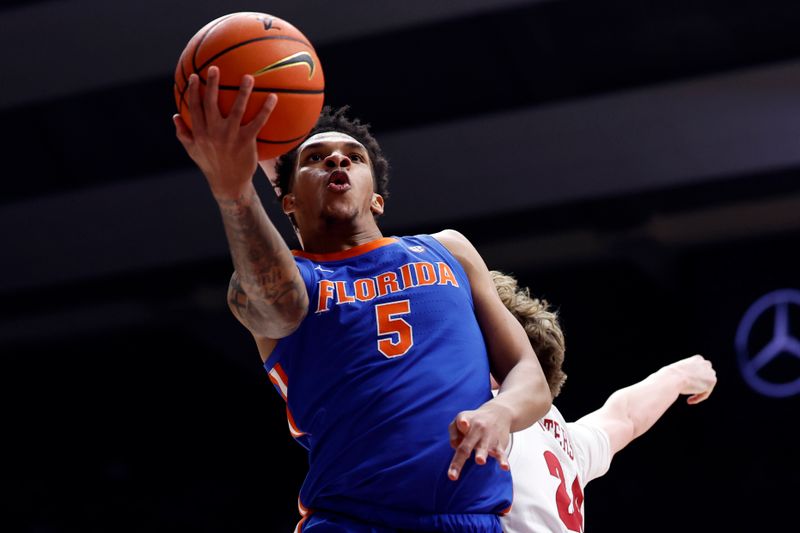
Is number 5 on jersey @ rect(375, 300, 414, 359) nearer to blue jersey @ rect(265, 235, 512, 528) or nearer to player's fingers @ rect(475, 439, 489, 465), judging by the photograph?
blue jersey @ rect(265, 235, 512, 528)

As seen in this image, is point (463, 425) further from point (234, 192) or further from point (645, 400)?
point (645, 400)

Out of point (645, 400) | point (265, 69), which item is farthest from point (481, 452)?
point (645, 400)

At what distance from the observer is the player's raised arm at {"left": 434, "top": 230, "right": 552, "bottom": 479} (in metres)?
1.97

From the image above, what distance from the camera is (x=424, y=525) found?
218cm

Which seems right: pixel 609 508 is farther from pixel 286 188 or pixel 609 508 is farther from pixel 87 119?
pixel 286 188

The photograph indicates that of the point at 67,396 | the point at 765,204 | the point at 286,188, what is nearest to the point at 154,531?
the point at 67,396

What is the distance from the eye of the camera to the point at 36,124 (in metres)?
8.95

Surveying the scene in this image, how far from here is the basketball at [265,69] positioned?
2178 mm

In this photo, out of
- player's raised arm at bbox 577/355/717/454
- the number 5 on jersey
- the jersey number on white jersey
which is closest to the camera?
the number 5 on jersey

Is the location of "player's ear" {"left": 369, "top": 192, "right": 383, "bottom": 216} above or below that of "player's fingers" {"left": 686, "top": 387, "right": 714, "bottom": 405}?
above

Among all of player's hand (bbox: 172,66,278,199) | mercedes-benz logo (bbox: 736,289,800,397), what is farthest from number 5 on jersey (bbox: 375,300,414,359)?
mercedes-benz logo (bbox: 736,289,800,397)

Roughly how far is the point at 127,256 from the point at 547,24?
4.01 m

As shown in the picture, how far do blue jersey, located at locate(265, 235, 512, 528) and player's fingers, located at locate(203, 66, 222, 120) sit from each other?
1.70ft

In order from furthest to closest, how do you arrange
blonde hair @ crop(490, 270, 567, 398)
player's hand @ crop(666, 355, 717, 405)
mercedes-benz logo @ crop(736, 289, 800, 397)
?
mercedes-benz logo @ crop(736, 289, 800, 397), player's hand @ crop(666, 355, 717, 405), blonde hair @ crop(490, 270, 567, 398)
